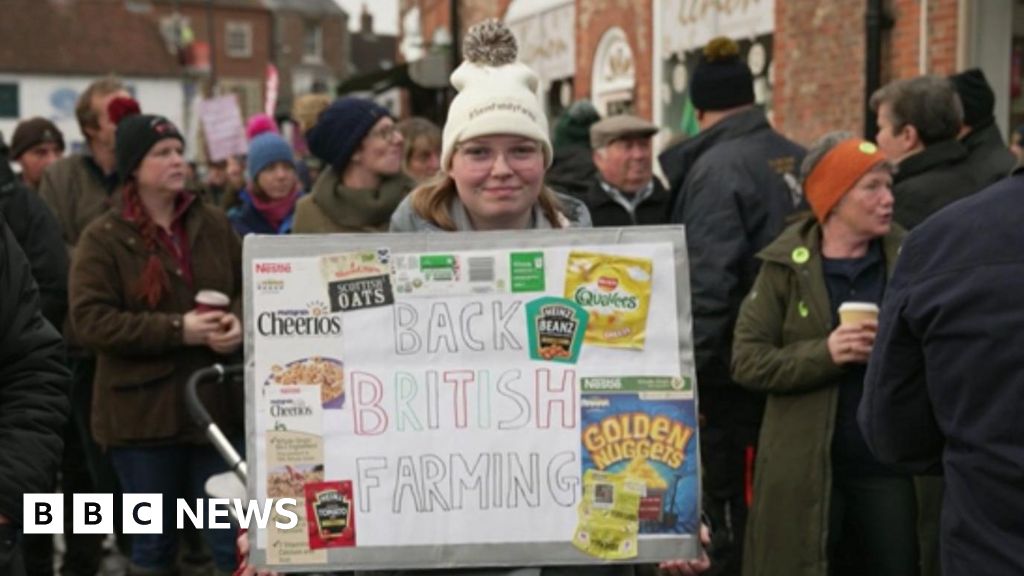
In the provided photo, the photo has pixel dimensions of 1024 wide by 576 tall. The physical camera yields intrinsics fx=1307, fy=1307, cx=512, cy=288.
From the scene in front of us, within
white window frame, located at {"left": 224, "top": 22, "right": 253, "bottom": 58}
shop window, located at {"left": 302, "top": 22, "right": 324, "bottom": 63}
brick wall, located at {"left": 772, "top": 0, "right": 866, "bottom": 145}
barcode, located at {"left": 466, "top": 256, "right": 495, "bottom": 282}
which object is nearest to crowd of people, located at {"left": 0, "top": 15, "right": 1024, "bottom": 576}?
barcode, located at {"left": 466, "top": 256, "right": 495, "bottom": 282}

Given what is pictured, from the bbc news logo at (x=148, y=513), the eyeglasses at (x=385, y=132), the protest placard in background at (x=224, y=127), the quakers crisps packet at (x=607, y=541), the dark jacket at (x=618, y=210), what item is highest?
the protest placard in background at (x=224, y=127)

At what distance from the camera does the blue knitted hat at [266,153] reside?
21.8ft

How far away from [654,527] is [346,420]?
68cm

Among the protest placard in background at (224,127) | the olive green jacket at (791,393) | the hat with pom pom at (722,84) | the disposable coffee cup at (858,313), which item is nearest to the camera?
the disposable coffee cup at (858,313)

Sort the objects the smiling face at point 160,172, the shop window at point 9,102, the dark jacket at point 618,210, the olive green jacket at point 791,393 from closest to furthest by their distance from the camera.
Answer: the olive green jacket at point 791,393 < the smiling face at point 160,172 < the dark jacket at point 618,210 < the shop window at point 9,102

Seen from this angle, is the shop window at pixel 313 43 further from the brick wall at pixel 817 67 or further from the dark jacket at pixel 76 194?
the dark jacket at pixel 76 194

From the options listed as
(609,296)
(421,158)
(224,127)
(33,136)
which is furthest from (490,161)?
(224,127)

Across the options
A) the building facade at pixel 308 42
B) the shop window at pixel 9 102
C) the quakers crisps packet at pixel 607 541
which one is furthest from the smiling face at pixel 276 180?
the building facade at pixel 308 42

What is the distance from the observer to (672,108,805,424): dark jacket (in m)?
5.10

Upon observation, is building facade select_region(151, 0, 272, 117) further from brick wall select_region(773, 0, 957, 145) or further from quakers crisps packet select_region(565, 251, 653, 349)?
quakers crisps packet select_region(565, 251, 653, 349)

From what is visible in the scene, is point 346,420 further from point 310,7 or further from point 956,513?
point 310,7

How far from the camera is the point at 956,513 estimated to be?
2.51 meters

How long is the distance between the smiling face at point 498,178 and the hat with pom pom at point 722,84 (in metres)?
2.74

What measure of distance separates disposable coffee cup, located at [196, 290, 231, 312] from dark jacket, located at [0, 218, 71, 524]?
5.87ft
